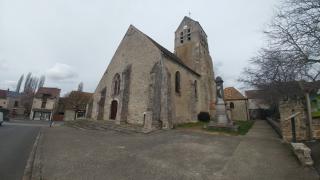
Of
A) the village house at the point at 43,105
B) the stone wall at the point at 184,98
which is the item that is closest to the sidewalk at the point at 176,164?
the stone wall at the point at 184,98

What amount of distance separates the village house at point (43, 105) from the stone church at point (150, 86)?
3004 centimetres

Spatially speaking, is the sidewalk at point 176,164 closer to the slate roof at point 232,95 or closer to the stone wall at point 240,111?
the stone wall at point 240,111

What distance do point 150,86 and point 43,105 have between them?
4042 cm

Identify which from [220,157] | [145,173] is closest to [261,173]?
[220,157]

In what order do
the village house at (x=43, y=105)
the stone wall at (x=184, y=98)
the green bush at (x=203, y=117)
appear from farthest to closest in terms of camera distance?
the village house at (x=43, y=105), the green bush at (x=203, y=117), the stone wall at (x=184, y=98)

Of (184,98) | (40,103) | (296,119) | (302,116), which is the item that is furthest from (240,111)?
(40,103)

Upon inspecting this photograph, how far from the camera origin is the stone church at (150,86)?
574 inches

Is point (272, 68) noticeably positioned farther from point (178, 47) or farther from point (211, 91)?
point (178, 47)

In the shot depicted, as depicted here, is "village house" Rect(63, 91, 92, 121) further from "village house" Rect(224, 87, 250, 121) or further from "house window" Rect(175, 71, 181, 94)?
"village house" Rect(224, 87, 250, 121)

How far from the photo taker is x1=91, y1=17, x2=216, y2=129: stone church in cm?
1458

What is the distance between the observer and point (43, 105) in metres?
44.5

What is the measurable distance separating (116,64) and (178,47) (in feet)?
32.4

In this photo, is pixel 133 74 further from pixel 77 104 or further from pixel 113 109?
pixel 77 104

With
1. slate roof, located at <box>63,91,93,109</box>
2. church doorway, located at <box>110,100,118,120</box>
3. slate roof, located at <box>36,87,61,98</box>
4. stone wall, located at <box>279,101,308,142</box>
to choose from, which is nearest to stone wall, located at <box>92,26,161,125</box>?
church doorway, located at <box>110,100,118,120</box>
